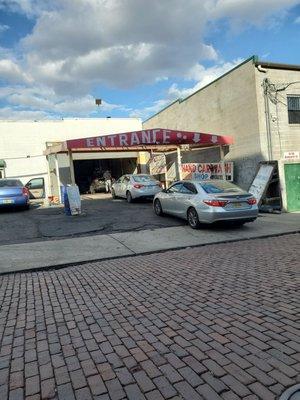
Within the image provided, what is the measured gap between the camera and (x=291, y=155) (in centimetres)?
1591

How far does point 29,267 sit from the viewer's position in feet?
24.4

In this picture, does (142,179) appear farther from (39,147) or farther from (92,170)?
(92,170)

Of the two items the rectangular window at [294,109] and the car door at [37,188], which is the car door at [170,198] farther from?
the car door at [37,188]

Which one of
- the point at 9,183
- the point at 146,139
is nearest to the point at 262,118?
the point at 146,139

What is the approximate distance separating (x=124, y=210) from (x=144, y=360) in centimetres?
1181

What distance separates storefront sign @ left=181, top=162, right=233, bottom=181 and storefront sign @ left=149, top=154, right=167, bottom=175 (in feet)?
13.4

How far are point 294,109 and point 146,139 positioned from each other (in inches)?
264

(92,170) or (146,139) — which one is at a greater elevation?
(146,139)

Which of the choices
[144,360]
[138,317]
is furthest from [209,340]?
[138,317]

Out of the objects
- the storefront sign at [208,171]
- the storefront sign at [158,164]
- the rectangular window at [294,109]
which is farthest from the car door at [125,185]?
the rectangular window at [294,109]

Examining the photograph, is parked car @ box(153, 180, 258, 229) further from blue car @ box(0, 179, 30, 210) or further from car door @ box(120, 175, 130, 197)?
blue car @ box(0, 179, 30, 210)

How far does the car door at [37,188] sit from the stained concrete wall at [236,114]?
10756 millimetres

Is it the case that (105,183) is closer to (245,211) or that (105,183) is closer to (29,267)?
(245,211)

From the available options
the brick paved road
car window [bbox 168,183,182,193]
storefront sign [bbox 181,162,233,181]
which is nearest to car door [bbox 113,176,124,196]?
storefront sign [bbox 181,162,233,181]
